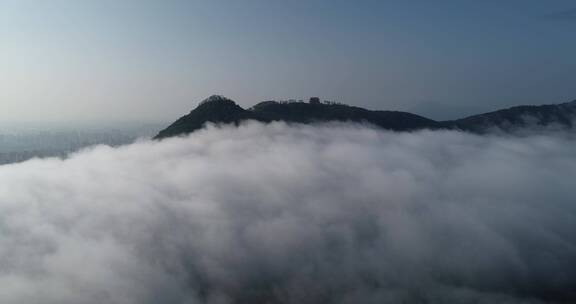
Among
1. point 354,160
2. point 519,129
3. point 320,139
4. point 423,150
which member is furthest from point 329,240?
point 519,129

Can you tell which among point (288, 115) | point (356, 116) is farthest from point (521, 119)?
point (288, 115)

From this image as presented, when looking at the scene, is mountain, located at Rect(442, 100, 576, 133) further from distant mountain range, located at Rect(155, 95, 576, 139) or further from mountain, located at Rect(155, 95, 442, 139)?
mountain, located at Rect(155, 95, 442, 139)

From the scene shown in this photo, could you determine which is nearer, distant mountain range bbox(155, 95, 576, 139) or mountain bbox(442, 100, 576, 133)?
distant mountain range bbox(155, 95, 576, 139)

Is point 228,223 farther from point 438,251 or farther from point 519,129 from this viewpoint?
point 519,129

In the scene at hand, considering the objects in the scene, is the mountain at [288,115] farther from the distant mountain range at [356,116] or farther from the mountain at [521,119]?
the mountain at [521,119]

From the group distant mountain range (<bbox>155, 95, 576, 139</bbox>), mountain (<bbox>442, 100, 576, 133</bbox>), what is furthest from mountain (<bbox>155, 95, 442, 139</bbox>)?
mountain (<bbox>442, 100, 576, 133</bbox>)

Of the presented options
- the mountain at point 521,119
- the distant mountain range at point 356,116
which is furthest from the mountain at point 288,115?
the mountain at point 521,119

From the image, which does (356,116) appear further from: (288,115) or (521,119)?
(521,119)
